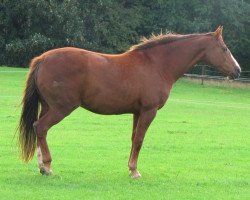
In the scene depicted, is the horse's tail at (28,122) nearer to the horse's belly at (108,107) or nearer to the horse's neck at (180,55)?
the horse's belly at (108,107)

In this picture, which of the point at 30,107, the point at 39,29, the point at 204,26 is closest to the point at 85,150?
the point at 30,107

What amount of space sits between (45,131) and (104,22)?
109 ft

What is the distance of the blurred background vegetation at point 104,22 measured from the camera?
129 ft

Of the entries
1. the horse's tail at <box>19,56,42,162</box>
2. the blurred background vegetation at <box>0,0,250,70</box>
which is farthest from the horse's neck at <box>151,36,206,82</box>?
the blurred background vegetation at <box>0,0,250,70</box>

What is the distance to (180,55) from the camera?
10602 millimetres

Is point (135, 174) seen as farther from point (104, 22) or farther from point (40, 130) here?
point (104, 22)

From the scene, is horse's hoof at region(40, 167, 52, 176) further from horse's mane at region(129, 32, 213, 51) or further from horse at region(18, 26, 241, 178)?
horse's mane at region(129, 32, 213, 51)

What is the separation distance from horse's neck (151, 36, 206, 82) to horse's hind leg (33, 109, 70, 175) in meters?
2.04

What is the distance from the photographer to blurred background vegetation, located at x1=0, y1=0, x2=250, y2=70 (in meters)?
39.2

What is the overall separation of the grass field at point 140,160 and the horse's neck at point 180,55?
1.74m

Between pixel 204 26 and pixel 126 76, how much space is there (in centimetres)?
3424

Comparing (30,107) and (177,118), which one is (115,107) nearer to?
(30,107)

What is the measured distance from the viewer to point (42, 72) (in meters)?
9.70

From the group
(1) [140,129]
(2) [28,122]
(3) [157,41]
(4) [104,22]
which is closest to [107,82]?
(1) [140,129]
